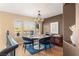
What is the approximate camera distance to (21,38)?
198 centimetres

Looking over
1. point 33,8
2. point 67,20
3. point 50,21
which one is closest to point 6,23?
point 33,8

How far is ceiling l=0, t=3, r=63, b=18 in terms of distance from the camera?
1725 mm

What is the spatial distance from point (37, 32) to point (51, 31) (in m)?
0.28

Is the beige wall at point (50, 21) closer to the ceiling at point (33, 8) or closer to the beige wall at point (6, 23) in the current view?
the ceiling at point (33, 8)

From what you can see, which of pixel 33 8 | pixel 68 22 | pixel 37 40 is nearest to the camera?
pixel 33 8

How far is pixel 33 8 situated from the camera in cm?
185

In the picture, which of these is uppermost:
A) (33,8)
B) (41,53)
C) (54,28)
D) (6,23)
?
(33,8)

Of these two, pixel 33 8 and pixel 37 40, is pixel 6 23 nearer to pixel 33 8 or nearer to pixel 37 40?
pixel 33 8

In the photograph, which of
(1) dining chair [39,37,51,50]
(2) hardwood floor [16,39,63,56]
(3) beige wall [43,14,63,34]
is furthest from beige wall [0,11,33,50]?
(1) dining chair [39,37,51,50]

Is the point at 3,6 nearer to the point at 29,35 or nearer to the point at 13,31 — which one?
the point at 13,31

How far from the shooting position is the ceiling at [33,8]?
5.66 feet

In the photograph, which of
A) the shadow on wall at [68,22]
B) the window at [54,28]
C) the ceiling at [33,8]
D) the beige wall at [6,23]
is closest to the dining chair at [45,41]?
the window at [54,28]

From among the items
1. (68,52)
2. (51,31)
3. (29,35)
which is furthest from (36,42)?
(68,52)

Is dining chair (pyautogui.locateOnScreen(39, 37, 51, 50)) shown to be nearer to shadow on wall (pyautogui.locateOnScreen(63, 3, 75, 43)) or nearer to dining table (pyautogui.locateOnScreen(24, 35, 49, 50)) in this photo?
dining table (pyautogui.locateOnScreen(24, 35, 49, 50))
